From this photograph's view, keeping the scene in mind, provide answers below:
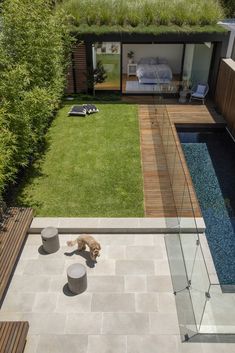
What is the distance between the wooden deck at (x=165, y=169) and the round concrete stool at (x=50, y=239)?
8.81 feet

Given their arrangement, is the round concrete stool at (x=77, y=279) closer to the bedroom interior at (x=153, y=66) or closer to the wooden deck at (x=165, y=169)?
the wooden deck at (x=165, y=169)

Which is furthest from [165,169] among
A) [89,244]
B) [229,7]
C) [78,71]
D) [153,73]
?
[229,7]

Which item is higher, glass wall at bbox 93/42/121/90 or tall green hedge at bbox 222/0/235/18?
tall green hedge at bbox 222/0/235/18

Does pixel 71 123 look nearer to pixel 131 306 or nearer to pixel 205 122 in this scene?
pixel 205 122

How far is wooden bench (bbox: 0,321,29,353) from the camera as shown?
226 inches

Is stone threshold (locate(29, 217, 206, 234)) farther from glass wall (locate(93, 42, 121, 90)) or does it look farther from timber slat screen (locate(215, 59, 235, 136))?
glass wall (locate(93, 42, 121, 90))

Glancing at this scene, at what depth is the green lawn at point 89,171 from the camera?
386 inches

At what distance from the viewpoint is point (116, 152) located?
12.5 meters

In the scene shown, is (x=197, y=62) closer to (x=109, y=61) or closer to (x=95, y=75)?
(x=109, y=61)

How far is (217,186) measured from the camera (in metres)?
11.0

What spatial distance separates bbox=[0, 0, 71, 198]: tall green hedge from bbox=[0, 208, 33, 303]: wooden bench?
2.85 ft

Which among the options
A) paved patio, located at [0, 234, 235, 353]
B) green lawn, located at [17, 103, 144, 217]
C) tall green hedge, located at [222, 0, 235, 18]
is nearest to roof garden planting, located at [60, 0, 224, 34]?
green lawn, located at [17, 103, 144, 217]

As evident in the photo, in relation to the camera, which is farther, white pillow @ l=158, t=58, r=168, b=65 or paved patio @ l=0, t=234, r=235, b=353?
white pillow @ l=158, t=58, r=168, b=65

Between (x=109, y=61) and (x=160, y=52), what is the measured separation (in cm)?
339
